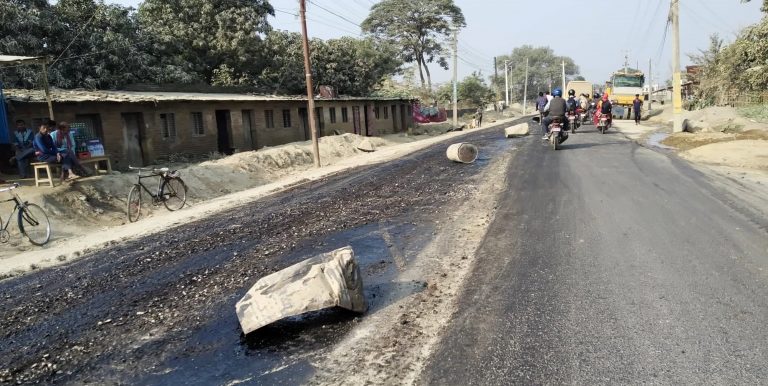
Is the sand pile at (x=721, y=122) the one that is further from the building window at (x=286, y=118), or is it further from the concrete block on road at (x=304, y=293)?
the concrete block on road at (x=304, y=293)

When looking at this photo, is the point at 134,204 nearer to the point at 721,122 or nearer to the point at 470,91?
the point at 721,122

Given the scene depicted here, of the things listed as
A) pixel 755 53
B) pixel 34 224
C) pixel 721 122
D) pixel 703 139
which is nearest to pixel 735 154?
pixel 703 139

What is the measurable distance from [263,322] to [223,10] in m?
33.2

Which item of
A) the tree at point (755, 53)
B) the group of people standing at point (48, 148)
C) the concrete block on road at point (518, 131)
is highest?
the tree at point (755, 53)

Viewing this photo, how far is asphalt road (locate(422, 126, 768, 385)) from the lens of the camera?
11.0 feet

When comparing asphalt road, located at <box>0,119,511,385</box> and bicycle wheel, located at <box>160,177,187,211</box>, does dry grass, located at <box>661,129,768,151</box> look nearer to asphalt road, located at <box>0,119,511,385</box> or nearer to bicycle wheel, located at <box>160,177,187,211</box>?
asphalt road, located at <box>0,119,511,385</box>

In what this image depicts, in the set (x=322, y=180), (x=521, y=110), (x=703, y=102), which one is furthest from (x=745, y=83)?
(x=521, y=110)

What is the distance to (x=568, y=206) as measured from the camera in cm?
789

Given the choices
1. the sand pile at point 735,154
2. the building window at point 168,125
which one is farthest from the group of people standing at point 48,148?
the sand pile at point 735,154

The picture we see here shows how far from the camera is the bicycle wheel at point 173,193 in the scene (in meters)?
12.8

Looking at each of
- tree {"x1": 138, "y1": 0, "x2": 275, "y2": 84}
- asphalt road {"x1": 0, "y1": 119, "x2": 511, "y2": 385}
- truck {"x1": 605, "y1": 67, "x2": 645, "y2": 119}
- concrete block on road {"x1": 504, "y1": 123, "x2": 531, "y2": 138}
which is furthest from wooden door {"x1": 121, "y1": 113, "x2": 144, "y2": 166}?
truck {"x1": 605, "y1": 67, "x2": 645, "y2": 119}

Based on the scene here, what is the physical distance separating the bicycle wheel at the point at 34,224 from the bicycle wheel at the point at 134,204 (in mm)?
1833

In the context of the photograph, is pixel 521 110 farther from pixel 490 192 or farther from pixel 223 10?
pixel 490 192

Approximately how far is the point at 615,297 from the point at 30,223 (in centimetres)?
1016
